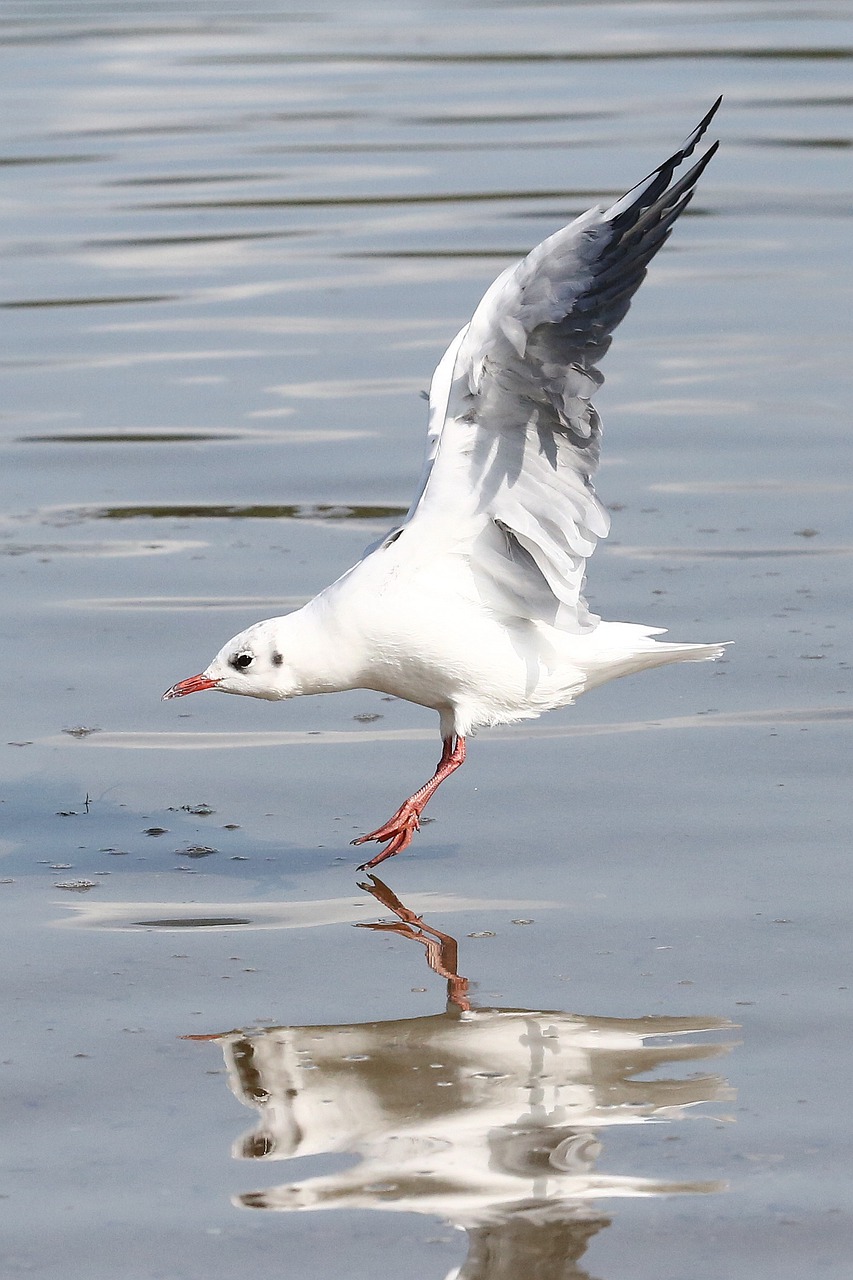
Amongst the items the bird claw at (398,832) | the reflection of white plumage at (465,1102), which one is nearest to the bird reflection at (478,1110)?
the reflection of white plumage at (465,1102)

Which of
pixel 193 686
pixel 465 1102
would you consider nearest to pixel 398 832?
pixel 193 686

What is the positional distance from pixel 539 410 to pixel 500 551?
1.66ft

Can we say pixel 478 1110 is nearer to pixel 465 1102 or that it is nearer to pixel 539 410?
pixel 465 1102

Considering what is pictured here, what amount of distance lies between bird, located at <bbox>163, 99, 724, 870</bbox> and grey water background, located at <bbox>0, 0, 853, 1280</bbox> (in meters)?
0.41

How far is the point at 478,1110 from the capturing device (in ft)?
16.5

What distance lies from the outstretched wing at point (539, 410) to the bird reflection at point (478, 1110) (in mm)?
1473

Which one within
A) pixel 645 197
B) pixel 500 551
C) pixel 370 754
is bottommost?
pixel 370 754

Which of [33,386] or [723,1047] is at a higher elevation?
[33,386]

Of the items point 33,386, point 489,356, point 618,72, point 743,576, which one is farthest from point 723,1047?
point 618,72

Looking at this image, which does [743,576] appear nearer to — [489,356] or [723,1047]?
[489,356]

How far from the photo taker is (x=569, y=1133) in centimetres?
489

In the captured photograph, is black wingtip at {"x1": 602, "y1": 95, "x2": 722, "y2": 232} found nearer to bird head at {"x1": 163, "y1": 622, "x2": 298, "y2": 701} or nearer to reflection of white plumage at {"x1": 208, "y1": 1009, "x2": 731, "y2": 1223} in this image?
bird head at {"x1": 163, "y1": 622, "x2": 298, "y2": 701}

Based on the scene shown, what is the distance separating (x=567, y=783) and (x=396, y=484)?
3.64 m

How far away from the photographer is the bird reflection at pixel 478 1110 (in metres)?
4.56
